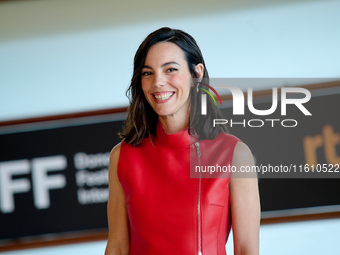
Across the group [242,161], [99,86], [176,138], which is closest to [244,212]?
[242,161]

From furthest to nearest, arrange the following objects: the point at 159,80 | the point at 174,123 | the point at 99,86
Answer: the point at 99,86, the point at 174,123, the point at 159,80

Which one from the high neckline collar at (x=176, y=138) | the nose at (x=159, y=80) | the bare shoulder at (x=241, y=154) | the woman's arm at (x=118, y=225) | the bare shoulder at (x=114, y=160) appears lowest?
the woman's arm at (x=118, y=225)

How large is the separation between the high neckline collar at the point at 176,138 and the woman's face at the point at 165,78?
99 millimetres

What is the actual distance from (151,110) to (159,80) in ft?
0.56

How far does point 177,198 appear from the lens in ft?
3.41

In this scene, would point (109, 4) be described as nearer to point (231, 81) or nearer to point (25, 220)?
point (231, 81)

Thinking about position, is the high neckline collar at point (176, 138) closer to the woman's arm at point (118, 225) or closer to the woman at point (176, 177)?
the woman at point (176, 177)

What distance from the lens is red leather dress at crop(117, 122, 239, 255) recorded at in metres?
1.01

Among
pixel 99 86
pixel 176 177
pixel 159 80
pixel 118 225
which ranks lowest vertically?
pixel 118 225

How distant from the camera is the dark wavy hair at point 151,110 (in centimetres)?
103

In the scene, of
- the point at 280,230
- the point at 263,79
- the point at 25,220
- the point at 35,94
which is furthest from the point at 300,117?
the point at 25,220

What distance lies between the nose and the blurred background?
1534mm

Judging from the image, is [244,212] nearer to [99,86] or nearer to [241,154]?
[241,154]

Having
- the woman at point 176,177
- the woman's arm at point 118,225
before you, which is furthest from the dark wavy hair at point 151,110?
the woman's arm at point 118,225
